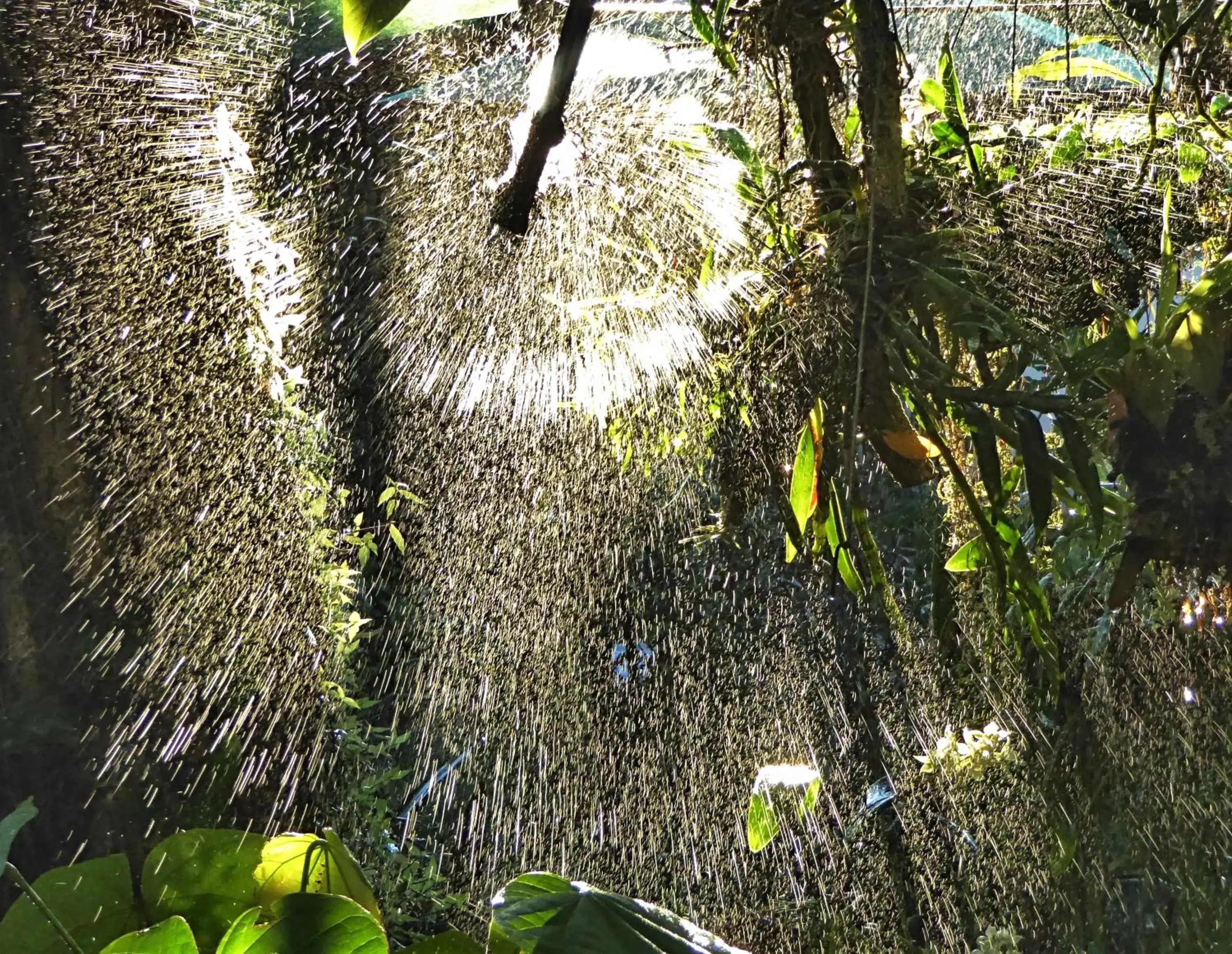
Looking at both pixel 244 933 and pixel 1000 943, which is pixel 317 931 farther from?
pixel 1000 943

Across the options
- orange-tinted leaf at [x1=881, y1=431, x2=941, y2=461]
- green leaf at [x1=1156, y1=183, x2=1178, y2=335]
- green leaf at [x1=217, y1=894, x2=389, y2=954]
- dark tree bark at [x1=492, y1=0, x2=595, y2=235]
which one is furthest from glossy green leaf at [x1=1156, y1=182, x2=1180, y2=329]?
green leaf at [x1=217, y1=894, x2=389, y2=954]

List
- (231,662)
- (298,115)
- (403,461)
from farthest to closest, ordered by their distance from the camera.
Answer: (403,461) → (298,115) → (231,662)

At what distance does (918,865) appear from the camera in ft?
3.76

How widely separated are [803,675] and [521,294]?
0.66 meters

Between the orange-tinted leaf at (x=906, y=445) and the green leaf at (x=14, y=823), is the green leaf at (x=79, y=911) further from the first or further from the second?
the orange-tinted leaf at (x=906, y=445)

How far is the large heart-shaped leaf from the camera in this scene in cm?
19

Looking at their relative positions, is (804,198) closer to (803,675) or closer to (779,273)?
(779,273)

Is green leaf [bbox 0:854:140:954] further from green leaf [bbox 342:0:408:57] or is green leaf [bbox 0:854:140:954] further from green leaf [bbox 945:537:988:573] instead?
green leaf [bbox 945:537:988:573]

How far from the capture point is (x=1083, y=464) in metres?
0.41


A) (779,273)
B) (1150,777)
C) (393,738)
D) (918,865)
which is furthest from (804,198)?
(393,738)

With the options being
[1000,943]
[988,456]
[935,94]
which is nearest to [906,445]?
[988,456]

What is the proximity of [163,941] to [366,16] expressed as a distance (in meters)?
0.26

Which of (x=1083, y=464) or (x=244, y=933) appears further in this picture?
(x=1083, y=464)

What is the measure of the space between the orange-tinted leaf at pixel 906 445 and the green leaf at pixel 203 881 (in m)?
0.33
